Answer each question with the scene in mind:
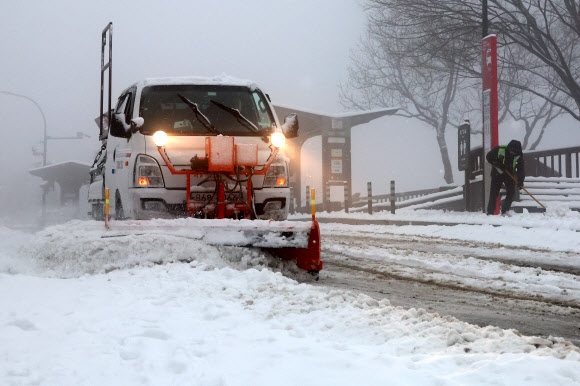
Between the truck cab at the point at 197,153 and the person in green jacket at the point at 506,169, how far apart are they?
9.47 metres

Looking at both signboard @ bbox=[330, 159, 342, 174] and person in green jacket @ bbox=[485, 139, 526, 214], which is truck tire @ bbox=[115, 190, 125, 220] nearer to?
person in green jacket @ bbox=[485, 139, 526, 214]

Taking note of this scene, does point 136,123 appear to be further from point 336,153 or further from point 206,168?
point 336,153

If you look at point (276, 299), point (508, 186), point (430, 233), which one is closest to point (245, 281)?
point (276, 299)

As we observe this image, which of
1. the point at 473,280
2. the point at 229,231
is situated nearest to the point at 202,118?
the point at 229,231

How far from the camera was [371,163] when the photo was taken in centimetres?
7062

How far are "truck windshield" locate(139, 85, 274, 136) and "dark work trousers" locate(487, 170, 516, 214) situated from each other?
9.75 m

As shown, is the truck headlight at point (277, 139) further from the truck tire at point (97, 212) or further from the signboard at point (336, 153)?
the signboard at point (336, 153)

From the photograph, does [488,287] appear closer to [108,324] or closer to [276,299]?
[276,299]

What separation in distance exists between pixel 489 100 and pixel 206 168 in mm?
11681

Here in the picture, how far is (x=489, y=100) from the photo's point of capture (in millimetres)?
16953

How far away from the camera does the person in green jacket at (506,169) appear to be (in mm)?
16281

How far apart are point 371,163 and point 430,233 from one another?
5759cm

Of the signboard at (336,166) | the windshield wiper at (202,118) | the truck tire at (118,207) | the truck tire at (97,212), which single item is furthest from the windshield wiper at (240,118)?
the signboard at (336,166)

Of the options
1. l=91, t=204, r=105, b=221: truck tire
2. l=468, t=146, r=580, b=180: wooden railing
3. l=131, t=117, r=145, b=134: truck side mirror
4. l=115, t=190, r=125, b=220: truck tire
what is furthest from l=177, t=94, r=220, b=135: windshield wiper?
l=468, t=146, r=580, b=180: wooden railing
